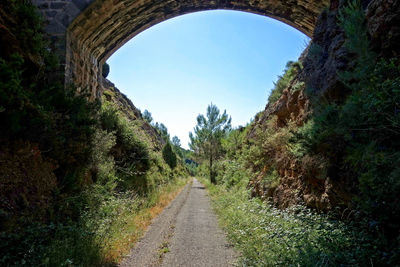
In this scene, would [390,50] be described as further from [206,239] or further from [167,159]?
[167,159]

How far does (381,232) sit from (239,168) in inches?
348

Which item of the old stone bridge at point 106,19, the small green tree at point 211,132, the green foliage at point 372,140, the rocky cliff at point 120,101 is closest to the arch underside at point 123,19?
the old stone bridge at point 106,19

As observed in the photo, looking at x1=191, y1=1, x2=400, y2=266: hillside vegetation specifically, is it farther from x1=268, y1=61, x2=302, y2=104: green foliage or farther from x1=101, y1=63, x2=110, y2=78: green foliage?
x1=101, y1=63, x2=110, y2=78: green foliage

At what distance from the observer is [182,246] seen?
4.89 m

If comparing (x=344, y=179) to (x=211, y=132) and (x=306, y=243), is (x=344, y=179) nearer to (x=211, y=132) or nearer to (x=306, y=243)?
(x=306, y=243)

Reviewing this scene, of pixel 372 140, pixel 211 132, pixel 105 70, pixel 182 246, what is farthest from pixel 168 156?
pixel 372 140

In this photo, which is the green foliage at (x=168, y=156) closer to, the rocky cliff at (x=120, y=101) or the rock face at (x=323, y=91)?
the rocky cliff at (x=120, y=101)

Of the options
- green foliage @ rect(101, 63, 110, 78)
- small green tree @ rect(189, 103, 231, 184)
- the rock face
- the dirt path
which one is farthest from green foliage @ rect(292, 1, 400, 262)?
green foliage @ rect(101, 63, 110, 78)

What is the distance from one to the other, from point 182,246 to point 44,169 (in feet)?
10.7

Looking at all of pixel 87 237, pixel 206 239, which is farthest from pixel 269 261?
pixel 87 237

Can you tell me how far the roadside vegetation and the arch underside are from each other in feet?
4.17

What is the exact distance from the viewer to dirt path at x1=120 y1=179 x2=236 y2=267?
4.12 metres

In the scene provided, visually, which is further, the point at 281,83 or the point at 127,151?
the point at 281,83

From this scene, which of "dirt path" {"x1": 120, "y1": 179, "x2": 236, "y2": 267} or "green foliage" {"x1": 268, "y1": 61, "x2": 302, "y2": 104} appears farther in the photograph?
"green foliage" {"x1": 268, "y1": 61, "x2": 302, "y2": 104}
